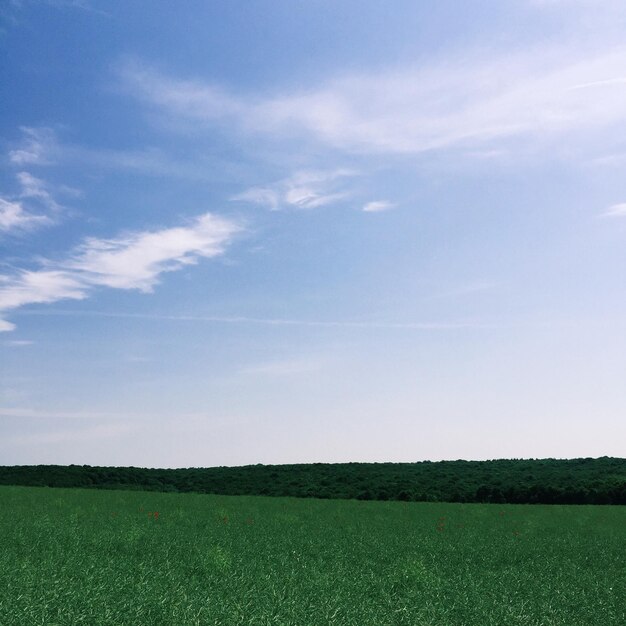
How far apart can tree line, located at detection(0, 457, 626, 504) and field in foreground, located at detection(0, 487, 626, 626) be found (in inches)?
852

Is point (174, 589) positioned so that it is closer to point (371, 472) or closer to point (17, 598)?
point (17, 598)

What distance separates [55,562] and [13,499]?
20.9 meters

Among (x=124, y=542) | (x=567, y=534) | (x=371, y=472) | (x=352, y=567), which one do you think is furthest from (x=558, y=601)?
(x=371, y=472)

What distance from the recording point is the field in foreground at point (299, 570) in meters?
9.67

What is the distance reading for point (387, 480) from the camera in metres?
60.2

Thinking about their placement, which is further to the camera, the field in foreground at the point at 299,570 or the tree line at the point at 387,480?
the tree line at the point at 387,480

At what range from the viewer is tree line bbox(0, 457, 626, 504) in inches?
1896

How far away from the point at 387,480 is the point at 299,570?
4758 cm

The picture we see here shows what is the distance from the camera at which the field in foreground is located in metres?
9.67

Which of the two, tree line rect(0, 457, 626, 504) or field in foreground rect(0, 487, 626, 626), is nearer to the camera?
field in foreground rect(0, 487, 626, 626)

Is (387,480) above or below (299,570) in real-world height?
below

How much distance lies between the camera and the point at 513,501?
48.1 m

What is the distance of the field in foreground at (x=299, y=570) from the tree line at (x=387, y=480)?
71.0ft

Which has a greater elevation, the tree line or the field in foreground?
the field in foreground
